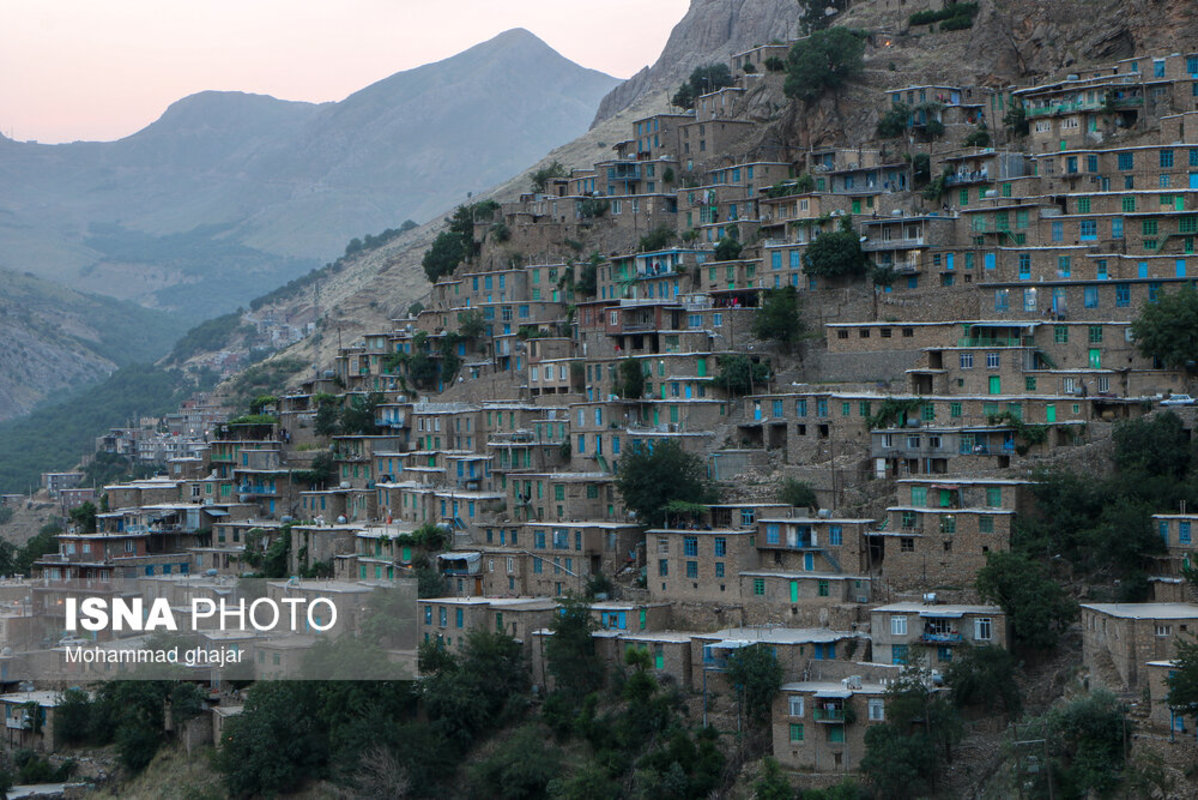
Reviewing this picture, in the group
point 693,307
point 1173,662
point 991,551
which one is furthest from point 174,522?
point 1173,662

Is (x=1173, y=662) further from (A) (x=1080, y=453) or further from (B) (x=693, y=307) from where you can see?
(B) (x=693, y=307)

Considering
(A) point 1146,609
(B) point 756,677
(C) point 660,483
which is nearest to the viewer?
(A) point 1146,609

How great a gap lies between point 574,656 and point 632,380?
8628 millimetres

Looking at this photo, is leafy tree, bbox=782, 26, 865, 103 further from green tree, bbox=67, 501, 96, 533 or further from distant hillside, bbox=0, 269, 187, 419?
distant hillside, bbox=0, 269, 187, 419

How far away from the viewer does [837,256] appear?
136 ft

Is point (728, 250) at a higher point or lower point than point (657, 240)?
lower

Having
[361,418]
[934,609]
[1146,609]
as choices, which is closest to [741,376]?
[934,609]

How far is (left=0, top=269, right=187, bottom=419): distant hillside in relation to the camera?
131 meters

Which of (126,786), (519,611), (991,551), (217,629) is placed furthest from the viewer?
(217,629)

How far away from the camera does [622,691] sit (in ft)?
111

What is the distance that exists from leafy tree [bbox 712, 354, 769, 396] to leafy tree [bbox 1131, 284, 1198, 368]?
315 inches

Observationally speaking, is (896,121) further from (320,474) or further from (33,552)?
(33,552)

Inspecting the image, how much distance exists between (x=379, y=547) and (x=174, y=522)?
9004 mm

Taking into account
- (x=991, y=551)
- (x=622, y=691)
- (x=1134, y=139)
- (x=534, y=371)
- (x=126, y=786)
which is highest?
(x=1134, y=139)
